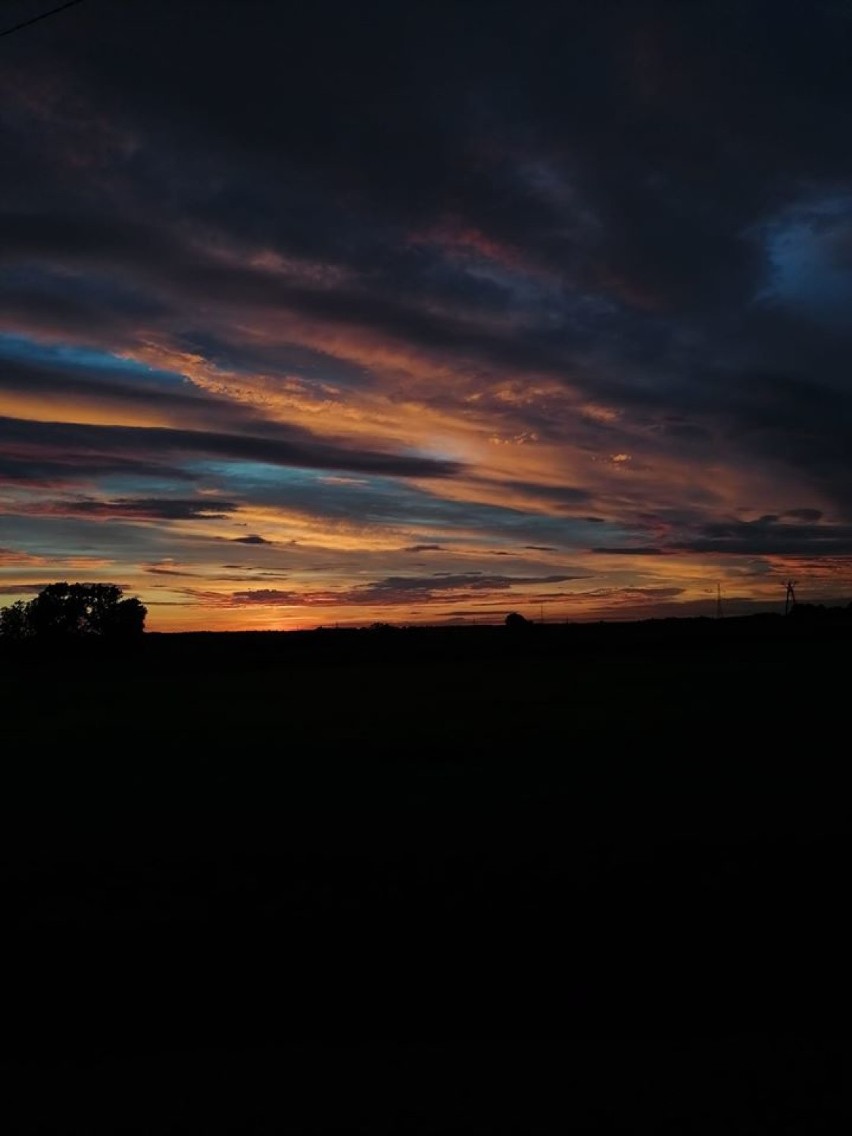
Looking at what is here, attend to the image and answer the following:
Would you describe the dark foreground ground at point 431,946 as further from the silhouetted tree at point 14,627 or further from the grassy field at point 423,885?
the silhouetted tree at point 14,627

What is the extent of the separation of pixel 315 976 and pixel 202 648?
9380cm

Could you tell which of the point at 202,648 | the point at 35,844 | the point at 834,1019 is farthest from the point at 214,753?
the point at 202,648

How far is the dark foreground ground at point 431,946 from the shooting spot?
4.84 m

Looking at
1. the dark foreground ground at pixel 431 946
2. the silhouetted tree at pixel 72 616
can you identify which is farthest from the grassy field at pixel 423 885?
the silhouetted tree at pixel 72 616

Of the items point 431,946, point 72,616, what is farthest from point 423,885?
point 72,616

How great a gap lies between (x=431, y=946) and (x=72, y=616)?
8873cm

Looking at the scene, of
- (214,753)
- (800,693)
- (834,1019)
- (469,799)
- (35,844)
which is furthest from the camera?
(800,693)

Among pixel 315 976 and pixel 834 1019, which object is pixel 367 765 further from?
pixel 834 1019

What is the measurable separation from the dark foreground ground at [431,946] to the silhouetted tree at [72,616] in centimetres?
7106

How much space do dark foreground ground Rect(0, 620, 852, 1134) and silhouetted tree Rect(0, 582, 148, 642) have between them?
7106cm

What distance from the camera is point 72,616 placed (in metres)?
89.8

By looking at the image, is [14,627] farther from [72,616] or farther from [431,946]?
[431,946]

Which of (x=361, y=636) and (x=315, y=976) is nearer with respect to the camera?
(x=315, y=976)

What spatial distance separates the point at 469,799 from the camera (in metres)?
17.5
